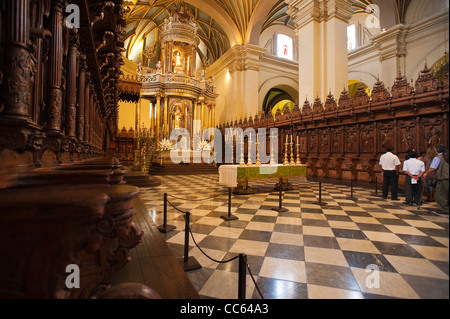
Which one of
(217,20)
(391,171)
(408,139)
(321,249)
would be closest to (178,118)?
(217,20)

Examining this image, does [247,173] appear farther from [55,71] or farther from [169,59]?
[169,59]

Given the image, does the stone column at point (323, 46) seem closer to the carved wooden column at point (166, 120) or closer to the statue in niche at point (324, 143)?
the statue in niche at point (324, 143)

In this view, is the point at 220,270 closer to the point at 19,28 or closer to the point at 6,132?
the point at 6,132

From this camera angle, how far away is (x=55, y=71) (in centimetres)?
266

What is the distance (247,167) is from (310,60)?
7.82 metres

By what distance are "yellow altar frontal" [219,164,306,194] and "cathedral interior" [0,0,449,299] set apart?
0.13 ft

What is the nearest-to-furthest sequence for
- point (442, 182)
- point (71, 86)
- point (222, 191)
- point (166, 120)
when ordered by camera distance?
point (442, 182) < point (71, 86) < point (222, 191) < point (166, 120)

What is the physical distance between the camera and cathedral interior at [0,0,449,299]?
36.3 inches

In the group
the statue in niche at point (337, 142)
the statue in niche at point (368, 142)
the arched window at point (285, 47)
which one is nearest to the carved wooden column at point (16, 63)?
the statue in niche at point (368, 142)

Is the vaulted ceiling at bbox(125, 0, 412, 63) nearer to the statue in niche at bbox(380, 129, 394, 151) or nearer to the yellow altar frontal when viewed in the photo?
the statue in niche at bbox(380, 129, 394, 151)

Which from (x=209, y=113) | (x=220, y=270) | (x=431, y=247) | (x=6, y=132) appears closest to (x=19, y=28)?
(x=6, y=132)

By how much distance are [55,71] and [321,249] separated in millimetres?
3670

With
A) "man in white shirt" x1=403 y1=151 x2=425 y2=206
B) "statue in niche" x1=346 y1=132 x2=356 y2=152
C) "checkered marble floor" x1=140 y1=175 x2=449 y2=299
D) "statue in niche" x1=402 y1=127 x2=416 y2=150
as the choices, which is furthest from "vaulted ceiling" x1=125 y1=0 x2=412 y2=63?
"checkered marble floor" x1=140 y1=175 x2=449 y2=299

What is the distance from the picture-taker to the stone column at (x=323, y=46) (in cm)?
1063
